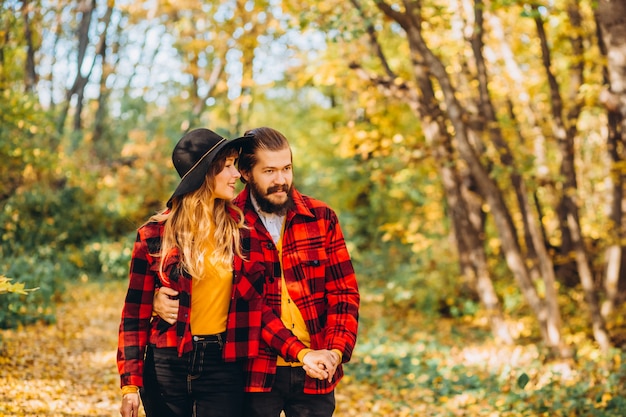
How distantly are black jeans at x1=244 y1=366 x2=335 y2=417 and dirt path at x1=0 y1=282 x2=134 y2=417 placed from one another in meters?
2.45

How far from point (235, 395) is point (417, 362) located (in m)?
5.35

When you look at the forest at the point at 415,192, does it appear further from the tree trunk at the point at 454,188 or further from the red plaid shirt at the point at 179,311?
the red plaid shirt at the point at 179,311

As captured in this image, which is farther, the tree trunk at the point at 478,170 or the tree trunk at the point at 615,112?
the tree trunk at the point at 478,170

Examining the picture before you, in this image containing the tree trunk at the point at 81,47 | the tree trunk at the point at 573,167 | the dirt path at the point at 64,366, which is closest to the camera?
the dirt path at the point at 64,366

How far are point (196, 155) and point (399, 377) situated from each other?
5.29 metres

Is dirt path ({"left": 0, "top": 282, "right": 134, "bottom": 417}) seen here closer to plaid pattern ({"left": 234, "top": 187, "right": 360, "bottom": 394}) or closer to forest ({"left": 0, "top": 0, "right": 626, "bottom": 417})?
forest ({"left": 0, "top": 0, "right": 626, "bottom": 417})

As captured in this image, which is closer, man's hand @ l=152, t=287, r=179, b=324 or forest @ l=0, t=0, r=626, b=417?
man's hand @ l=152, t=287, r=179, b=324

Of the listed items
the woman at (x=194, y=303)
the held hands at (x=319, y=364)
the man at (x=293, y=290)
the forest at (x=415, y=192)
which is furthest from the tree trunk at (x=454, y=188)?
the held hands at (x=319, y=364)

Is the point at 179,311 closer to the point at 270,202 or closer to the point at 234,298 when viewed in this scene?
the point at 234,298

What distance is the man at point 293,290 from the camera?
2820mm

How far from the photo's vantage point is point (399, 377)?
7.49 meters

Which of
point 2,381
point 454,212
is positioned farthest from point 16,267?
point 454,212

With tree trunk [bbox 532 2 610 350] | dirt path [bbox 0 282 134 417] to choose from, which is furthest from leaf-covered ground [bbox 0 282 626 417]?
tree trunk [bbox 532 2 610 350]

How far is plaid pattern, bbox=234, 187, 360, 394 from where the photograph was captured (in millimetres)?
2807
